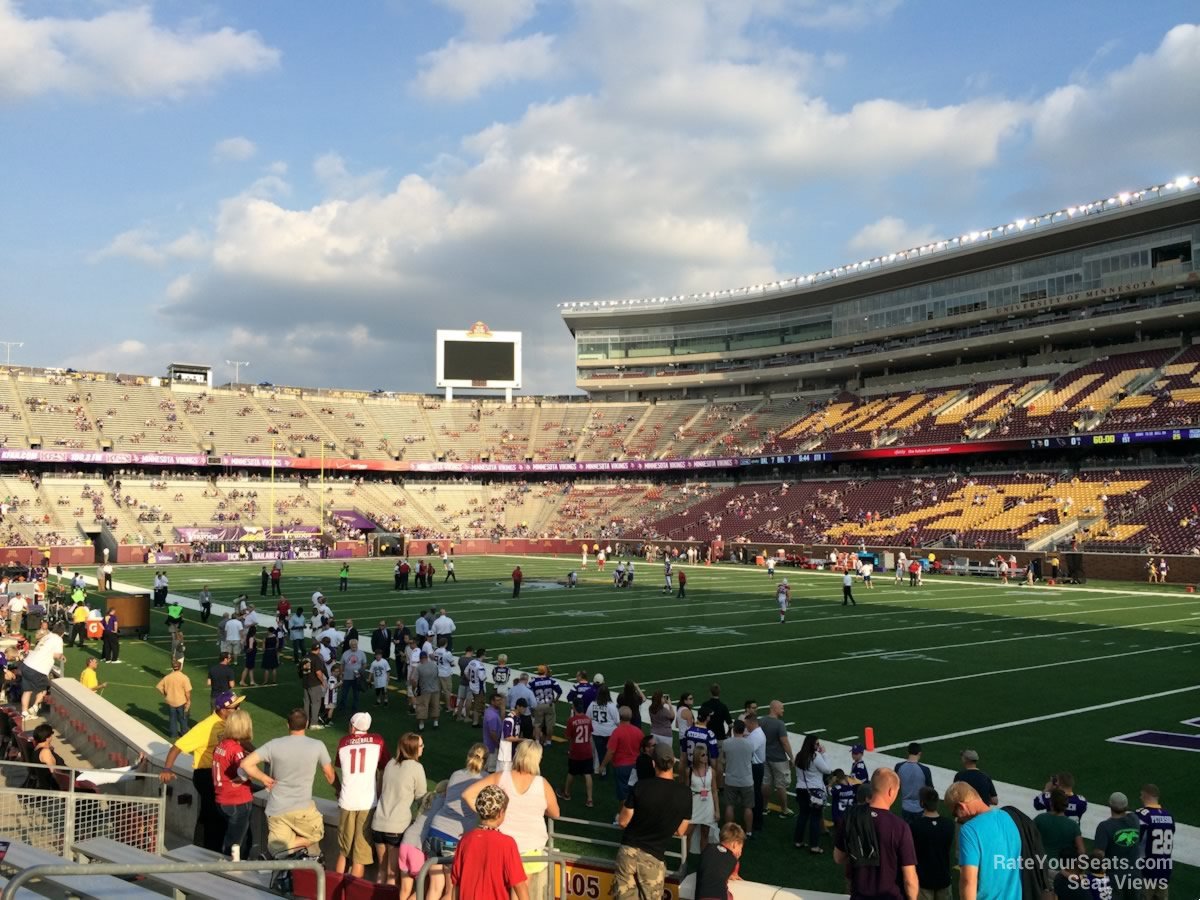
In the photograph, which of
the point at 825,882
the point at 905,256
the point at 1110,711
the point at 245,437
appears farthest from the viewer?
the point at 245,437

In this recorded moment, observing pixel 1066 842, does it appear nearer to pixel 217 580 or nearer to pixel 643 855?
pixel 643 855

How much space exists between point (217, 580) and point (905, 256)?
167 feet

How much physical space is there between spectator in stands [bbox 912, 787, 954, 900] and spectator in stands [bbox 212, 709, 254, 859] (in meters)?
5.32

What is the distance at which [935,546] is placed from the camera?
167 feet

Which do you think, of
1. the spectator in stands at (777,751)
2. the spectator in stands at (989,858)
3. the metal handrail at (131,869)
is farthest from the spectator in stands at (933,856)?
the spectator in stands at (777,751)

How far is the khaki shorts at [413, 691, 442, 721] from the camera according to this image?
618 inches

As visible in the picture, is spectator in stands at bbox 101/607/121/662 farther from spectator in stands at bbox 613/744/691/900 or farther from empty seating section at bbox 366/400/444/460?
empty seating section at bbox 366/400/444/460

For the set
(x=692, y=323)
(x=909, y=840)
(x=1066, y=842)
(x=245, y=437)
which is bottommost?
(x=1066, y=842)

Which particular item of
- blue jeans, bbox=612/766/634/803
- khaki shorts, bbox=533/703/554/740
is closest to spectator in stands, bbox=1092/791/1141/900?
blue jeans, bbox=612/766/634/803

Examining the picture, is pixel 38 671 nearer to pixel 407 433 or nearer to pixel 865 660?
pixel 865 660

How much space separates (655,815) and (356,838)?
2.58m

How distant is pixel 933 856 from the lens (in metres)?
6.63

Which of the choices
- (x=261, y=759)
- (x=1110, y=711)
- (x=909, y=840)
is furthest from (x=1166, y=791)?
(x=261, y=759)

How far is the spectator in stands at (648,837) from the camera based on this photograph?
6.27 metres
